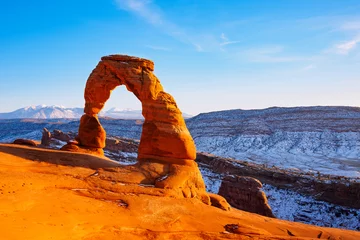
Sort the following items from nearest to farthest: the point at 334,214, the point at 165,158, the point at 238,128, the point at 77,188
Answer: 1. the point at 77,188
2. the point at 165,158
3. the point at 334,214
4. the point at 238,128

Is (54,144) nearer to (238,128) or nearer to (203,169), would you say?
(203,169)

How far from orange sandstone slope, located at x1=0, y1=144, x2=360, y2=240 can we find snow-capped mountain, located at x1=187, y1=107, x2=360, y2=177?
152 feet

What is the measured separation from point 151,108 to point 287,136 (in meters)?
65.5

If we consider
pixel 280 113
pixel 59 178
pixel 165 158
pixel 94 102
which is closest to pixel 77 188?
pixel 59 178

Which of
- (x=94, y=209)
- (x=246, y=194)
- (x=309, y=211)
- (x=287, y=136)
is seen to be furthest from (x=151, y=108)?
(x=287, y=136)

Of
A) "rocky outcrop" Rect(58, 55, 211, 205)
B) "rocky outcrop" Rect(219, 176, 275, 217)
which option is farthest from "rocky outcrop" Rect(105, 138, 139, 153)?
"rocky outcrop" Rect(58, 55, 211, 205)

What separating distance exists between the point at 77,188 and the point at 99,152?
289 inches

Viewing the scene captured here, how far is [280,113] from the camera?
273ft

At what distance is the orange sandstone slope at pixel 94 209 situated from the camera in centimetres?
752

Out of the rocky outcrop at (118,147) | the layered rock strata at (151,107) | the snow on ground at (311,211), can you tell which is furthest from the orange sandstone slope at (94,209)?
the rocky outcrop at (118,147)

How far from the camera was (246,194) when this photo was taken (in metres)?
24.2

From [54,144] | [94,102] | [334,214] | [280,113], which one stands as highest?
[280,113]

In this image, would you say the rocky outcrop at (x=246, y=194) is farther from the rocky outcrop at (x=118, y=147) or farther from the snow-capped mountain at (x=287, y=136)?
the snow-capped mountain at (x=287, y=136)

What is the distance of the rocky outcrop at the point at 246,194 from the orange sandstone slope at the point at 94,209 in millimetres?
9880
